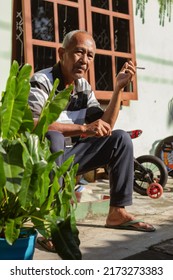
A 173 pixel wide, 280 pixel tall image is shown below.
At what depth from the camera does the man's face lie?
126 inches

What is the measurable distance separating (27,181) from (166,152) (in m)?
4.62

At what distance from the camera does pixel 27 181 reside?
5.76 ft

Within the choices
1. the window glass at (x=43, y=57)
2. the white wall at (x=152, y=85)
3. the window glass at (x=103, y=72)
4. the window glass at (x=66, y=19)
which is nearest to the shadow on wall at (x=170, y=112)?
the white wall at (x=152, y=85)

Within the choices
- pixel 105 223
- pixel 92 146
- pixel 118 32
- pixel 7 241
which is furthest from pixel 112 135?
pixel 118 32

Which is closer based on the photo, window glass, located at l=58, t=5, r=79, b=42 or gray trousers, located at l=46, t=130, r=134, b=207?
gray trousers, located at l=46, t=130, r=134, b=207

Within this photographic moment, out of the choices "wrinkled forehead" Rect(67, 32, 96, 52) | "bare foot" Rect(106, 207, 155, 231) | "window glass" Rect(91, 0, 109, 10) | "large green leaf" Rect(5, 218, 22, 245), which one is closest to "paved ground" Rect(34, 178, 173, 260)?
"bare foot" Rect(106, 207, 155, 231)

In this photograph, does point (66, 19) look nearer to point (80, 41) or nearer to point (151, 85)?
point (151, 85)

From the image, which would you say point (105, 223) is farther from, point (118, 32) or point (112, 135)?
point (118, 32)

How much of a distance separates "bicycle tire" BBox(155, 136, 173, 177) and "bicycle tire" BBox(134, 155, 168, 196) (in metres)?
0.63

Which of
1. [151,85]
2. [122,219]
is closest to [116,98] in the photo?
[122,219]

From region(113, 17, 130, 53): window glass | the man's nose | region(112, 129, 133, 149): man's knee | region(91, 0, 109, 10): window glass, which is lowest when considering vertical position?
region(112, 129, 133, 149): man's knee

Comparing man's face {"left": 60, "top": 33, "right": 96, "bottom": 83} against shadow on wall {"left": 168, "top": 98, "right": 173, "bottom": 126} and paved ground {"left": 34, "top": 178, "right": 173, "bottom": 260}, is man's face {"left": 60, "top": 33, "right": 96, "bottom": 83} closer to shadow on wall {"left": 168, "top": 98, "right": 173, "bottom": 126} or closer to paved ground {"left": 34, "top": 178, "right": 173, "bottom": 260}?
paved ground {"left": 34, "top": 178, "right": 173, "bottom": 260}

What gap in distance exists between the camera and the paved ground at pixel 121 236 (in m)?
2.73

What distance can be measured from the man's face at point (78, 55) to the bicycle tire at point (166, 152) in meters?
3.15
